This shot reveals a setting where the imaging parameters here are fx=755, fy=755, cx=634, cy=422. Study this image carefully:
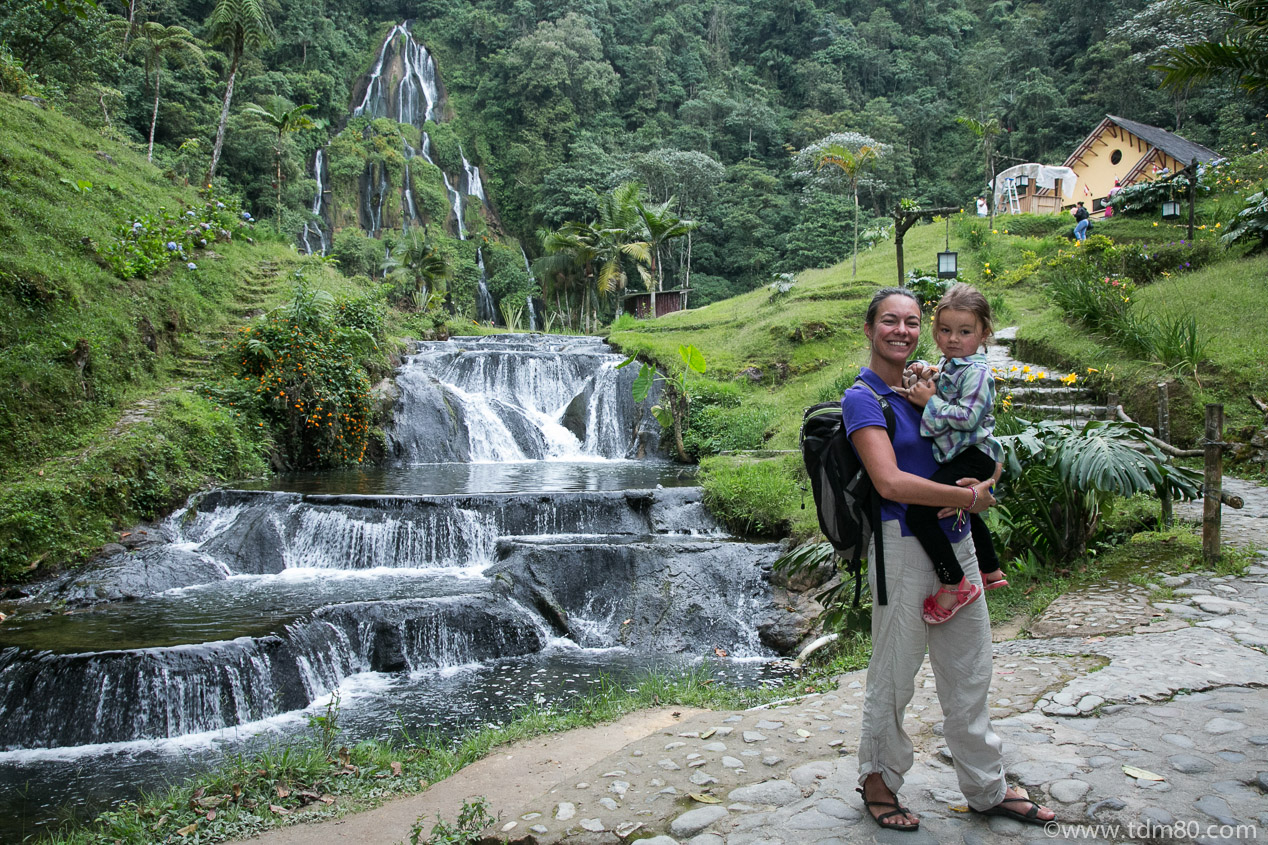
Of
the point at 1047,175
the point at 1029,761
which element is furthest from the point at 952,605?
the point at 1047,175

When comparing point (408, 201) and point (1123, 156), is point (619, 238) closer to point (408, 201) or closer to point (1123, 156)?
point (408, 201)

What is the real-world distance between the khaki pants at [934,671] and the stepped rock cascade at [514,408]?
1259 cm

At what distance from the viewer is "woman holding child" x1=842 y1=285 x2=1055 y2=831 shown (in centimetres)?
236

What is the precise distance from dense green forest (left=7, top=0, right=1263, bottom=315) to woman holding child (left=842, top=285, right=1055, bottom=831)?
84.8 ft

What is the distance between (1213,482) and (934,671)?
3634 millimetres

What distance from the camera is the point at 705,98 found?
145ft

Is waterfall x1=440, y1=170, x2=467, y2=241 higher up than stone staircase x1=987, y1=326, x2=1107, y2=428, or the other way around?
waterfall x1=440, y1=170, x2=467, y2=241

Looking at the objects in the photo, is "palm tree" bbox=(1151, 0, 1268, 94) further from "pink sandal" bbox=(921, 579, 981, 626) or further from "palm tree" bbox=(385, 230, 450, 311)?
"palm tree" bbox=(385, 230, 450, 311)

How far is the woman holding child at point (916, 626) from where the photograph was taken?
7.74 feet

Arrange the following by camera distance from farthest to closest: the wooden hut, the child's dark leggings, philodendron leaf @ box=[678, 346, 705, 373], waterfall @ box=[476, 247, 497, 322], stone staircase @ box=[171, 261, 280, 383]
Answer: waterfall @ box=[476, 247, 497, 322] → the wooden hut → philodendron leaf @ box=[678, 346, 705, 373] → stone staircase @ box=[171, 261, 280, 383] → the child's dark leggings

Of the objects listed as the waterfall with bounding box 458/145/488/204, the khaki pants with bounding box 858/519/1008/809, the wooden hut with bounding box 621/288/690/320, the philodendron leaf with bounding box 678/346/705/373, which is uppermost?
the waterfall with bounding box 458/145/488/204

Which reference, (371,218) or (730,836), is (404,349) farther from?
(371,218)

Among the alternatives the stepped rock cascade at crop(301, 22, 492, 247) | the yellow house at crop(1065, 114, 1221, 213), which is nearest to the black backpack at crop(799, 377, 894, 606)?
the yellow house at crop(1065, 114, 1221, 213)

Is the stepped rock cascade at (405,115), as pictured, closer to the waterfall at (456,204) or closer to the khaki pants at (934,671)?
the waterfall at (456,204)
